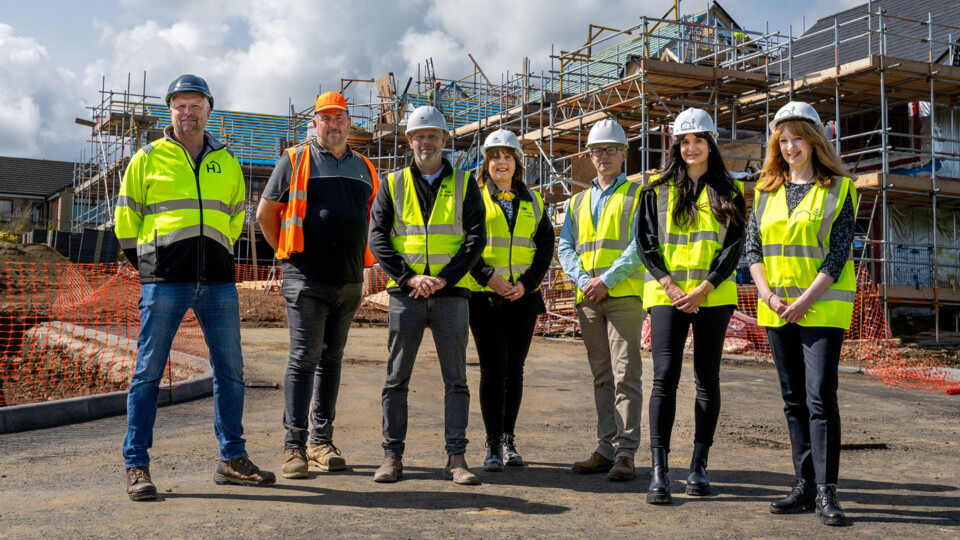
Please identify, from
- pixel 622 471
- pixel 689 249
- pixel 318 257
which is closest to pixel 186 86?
pixel 318 257

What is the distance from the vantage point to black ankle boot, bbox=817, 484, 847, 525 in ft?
13.7

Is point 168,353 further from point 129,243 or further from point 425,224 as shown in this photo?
point 425,224

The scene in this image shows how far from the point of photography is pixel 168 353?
500 centimetres

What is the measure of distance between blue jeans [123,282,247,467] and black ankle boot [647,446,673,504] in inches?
90.6

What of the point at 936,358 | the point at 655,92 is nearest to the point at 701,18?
the point at 655,92

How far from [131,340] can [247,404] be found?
5175 mm

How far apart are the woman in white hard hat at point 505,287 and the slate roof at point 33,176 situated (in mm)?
53073

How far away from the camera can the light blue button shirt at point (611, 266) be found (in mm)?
5535

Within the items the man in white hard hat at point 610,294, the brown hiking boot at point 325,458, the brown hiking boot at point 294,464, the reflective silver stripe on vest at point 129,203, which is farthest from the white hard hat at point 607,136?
the reflective silver stripe on vest at point 129,203

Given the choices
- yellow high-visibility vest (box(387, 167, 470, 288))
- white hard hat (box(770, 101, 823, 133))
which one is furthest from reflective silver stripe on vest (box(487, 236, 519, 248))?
white hard hat (box(770, 101, 823, 133))

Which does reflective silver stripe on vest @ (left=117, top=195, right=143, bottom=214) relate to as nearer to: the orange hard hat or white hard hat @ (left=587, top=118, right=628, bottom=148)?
the orange hard hat

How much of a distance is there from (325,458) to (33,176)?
57.3m

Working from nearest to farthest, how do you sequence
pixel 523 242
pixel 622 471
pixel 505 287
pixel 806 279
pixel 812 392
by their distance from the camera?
1. pixel 812 392
2. pixel 806 279
3. pixel 622 471
4. pixel 505 287
5. pixel 523 242

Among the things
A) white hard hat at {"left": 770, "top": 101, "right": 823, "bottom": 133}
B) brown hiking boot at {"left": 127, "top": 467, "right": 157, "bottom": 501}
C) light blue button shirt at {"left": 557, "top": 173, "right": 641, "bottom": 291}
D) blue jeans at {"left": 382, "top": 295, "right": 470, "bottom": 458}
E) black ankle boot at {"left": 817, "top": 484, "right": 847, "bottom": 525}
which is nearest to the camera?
black ankle boot at {"left": 817, "top": 484, "right": 847, "bottom": 525}
